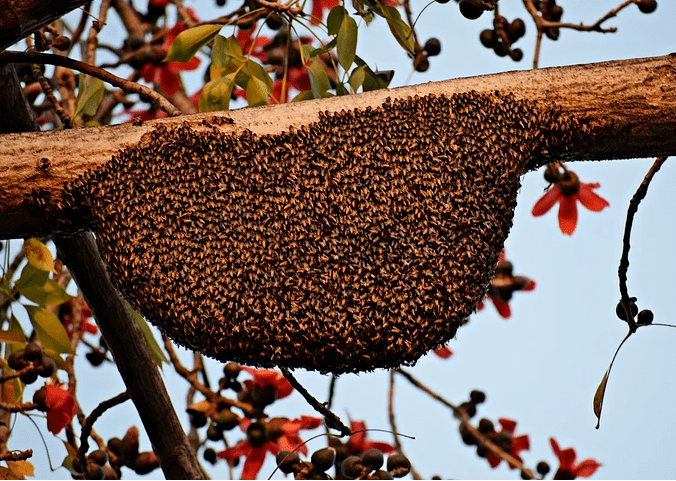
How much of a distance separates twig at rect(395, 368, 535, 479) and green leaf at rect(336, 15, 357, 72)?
3.65 ft

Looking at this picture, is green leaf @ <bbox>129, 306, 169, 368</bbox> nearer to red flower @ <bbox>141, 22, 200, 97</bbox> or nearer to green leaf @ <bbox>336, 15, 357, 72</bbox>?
green leaf @ <bbox>336, 15, 357, 72</bbox>

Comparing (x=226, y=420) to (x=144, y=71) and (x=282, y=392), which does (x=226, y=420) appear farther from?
(x=144, y=71)

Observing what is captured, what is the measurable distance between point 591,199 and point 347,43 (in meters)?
1.08

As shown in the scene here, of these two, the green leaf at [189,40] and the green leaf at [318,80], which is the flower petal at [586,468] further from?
the green leaf at [189,40]

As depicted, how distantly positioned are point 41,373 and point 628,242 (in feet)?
4.70

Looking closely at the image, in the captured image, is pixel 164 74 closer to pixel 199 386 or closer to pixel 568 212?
pixel 199 386

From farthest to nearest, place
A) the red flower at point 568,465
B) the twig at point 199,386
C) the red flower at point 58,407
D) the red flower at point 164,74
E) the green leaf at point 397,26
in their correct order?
the red flower at point 164,74, the red flower at point 568,465, the twig at point 199,386, the red flower at point 58,407, the green leaf at point 397,26

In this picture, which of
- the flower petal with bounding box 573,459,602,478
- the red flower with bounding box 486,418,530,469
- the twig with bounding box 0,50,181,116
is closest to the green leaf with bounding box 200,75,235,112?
the twig with bounding box 0,50,181,116

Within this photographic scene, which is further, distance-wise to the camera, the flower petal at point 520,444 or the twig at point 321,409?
the flower petal at point 520,444

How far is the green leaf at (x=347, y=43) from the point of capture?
1693mm

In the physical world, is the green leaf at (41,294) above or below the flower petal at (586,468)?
above

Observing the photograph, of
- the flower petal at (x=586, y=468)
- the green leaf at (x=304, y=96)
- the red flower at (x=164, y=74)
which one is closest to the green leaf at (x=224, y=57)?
the green leaf at (x=304, y=96)

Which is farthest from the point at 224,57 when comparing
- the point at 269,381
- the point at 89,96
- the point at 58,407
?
the point at 58,407

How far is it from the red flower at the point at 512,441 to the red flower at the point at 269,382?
0.74 meters
